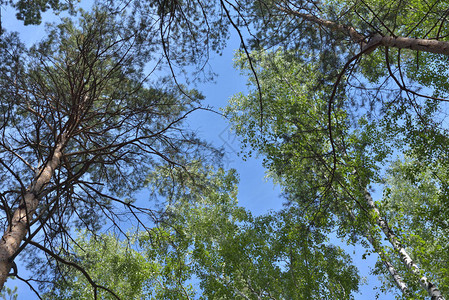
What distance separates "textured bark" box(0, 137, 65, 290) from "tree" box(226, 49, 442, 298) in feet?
12.8

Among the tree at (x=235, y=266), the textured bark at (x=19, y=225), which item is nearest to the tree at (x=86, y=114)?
the textured bark at (x=19, y=225)

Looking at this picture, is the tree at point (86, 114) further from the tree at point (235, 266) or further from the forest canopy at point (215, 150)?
the tree at point (235, 266)

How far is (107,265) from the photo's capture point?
40.1ft

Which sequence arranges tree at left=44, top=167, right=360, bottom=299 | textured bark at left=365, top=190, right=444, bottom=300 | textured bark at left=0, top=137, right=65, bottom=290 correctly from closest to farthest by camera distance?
1. textured bark at left=0, top=137, right=65, bottom=290
2. textured bark at left=365, top=190, right=444, bottom=300
3. tree at left=44, top=167, right=360, bottom=299

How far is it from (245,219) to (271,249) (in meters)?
1.77

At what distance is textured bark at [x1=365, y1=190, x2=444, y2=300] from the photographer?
6.21 meters

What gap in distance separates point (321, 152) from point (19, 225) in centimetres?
689

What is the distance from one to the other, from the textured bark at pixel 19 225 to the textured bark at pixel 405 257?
6.74m

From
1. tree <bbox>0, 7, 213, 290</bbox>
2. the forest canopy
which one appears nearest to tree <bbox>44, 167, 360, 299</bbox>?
the forest canopy

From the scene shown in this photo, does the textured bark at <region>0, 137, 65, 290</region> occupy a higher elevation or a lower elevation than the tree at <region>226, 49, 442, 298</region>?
lower

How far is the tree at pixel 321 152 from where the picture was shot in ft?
20.8

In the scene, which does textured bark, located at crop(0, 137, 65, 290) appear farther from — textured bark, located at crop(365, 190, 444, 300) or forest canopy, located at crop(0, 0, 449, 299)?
textured bark, located at crop(365, 190, 444, 300)

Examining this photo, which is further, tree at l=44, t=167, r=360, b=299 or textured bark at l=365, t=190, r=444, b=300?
tree at l=44, t=167, r=360, b=299

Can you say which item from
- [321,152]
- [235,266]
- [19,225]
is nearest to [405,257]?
[321,152]
